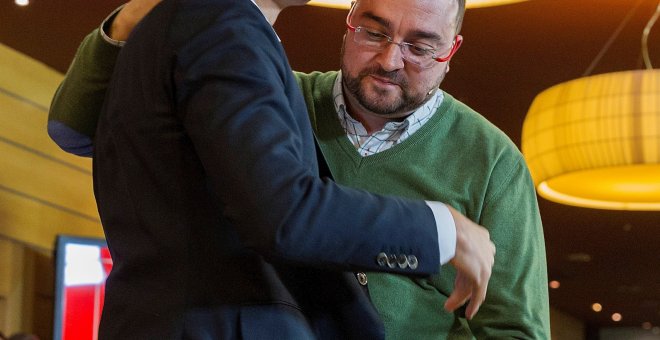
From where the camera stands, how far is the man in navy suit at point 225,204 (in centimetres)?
102

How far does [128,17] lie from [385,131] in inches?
19.8

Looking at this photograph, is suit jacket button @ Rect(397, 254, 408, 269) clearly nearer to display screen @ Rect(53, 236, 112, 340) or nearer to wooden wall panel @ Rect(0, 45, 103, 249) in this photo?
display screen @ Rect(53, 236, 112, 340)

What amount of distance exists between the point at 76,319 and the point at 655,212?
5996mm

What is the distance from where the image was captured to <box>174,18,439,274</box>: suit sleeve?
39.9 inches

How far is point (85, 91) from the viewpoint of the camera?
1284mm

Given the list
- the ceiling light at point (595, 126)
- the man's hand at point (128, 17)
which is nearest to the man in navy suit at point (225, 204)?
the man's hand at point (128, 17)

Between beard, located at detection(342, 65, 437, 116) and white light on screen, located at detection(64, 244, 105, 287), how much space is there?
11.1 feet

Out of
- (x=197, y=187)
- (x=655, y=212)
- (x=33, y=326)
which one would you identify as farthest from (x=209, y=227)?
(x=655, y=212)

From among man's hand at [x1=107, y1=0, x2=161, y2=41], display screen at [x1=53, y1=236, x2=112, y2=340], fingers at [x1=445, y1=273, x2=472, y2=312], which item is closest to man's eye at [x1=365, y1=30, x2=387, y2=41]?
man's hand at [x1=107, y1=0, x2=161, y2=41]

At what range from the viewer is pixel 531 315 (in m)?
1.53

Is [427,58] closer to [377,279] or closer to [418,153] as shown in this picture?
[418,153]

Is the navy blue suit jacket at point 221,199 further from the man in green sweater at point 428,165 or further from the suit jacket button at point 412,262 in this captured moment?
the man in green sweater at point 428,165

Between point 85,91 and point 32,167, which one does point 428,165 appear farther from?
point 32,167

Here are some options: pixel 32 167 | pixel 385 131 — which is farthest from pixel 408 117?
pixel 32 167
